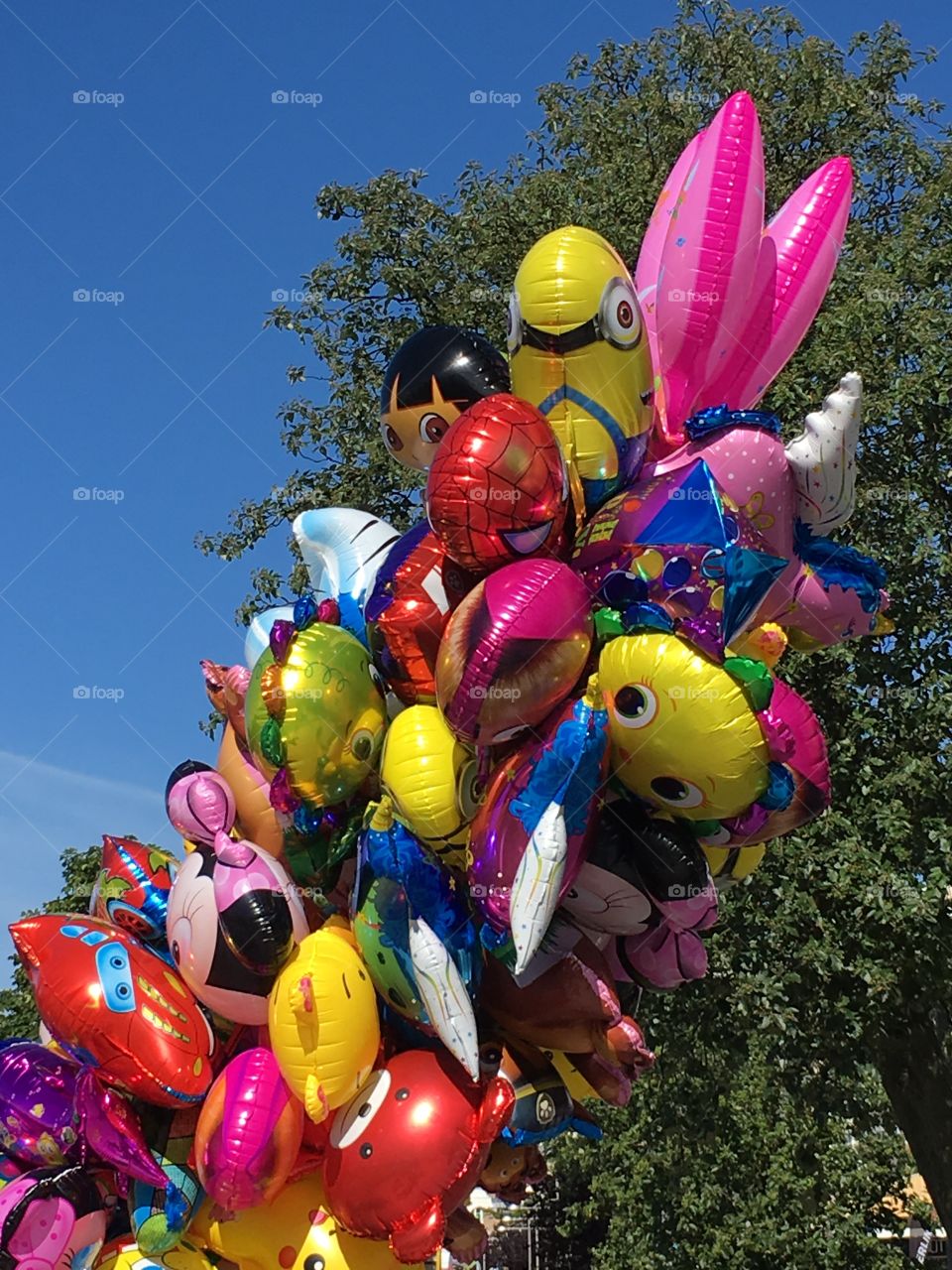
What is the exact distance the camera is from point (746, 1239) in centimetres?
1688

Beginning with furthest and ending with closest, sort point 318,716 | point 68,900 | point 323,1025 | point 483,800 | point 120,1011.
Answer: point 68,900
point 120,1011
point 318,716
point 323,1025
point 483,800

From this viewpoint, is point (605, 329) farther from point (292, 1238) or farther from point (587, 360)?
point (292, 1238)

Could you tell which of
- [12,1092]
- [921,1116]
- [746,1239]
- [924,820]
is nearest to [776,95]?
[924,820]

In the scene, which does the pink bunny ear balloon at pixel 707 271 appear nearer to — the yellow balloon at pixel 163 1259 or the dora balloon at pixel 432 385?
the dora balloon at pixel 432 385

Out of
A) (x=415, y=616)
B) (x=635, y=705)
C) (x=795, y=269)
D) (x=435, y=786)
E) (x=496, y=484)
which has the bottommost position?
(x=435, y=786)

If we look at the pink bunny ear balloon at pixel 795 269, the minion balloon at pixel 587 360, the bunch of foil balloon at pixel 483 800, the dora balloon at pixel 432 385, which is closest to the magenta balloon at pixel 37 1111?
the bunch of foil balloon at pixel 483 800

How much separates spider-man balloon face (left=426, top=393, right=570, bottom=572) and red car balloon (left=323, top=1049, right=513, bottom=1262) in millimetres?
1801

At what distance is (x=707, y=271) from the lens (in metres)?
5.70

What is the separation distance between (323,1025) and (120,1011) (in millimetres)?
847

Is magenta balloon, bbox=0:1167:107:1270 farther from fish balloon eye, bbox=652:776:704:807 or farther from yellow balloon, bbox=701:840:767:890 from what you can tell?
fish balloon eye, bbox=652:776:704:807

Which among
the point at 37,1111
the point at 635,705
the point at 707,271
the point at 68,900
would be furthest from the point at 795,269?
the point at 68,900

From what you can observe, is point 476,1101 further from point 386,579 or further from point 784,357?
point 784,357

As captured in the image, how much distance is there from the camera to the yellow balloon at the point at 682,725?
4.59 meters

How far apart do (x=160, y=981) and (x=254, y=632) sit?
1.48 metres
